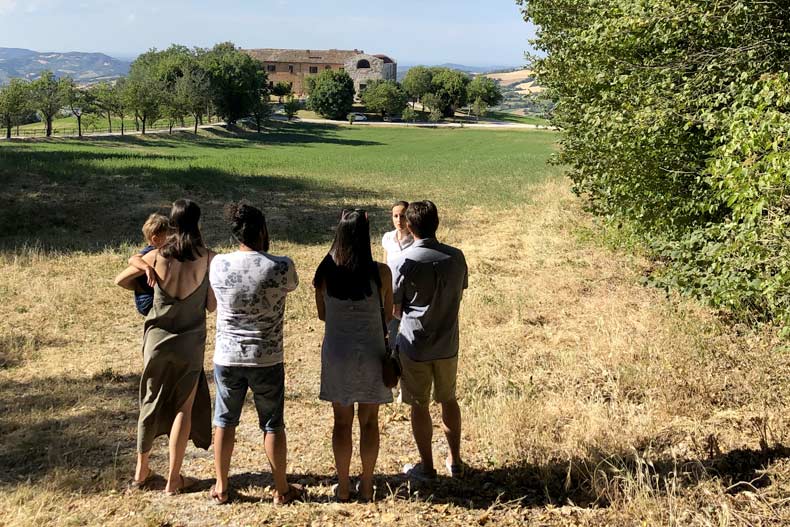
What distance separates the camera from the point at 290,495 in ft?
15.3

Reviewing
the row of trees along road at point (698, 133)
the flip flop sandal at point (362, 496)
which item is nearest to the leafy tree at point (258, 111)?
the row of trees along road at point (698, 133)

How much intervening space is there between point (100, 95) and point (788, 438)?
66976 millimetres

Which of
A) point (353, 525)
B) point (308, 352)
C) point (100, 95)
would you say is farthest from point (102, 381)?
point (100, 95)

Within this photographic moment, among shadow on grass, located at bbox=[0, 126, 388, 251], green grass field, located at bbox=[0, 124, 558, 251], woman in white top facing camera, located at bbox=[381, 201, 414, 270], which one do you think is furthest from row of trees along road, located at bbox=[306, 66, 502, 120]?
woman in white top facing camera, located at bbox=[381, 201, 414, 270]

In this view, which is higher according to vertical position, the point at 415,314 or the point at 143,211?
the point at 415,314

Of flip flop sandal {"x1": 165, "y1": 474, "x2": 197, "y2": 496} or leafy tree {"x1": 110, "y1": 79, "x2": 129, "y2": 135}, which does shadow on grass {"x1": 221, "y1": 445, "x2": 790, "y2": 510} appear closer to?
flip flop sandal {"x1": 165, "y1": 474, "x2": 197, "y2": 496}

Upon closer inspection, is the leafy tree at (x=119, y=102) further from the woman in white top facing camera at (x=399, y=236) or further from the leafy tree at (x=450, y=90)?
the leafy tree at (x=450, y=90)

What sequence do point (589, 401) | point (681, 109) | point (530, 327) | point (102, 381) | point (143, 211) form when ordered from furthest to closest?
point (143, 211) → point (530, 327) → point (681, 109) → point (102, 381) → point (589, 401)

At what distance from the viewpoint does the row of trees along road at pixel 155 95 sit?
180 feet

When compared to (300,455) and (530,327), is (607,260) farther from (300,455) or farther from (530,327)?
(300,455)

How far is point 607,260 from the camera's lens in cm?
1303

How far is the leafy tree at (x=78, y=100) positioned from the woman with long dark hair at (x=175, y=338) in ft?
200

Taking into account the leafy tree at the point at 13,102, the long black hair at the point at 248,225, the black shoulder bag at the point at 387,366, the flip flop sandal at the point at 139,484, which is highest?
the leafy tree at the point at 13,102

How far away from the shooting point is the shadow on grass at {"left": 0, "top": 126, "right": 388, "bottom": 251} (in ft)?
54.1
